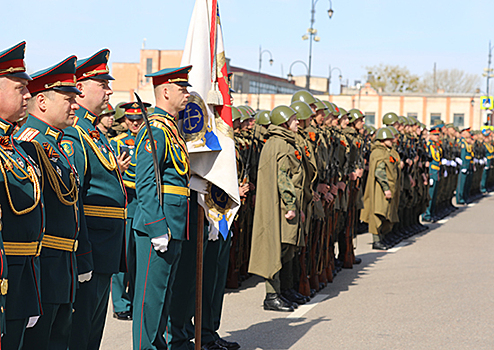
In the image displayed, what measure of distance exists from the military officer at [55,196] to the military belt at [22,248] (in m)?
0.34

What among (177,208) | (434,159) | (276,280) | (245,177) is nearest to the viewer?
(177,208)

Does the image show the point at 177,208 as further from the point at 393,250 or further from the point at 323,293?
the point at 393,250

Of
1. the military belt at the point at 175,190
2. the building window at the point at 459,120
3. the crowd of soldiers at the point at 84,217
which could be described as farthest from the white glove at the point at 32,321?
the building window at the point at 459,120

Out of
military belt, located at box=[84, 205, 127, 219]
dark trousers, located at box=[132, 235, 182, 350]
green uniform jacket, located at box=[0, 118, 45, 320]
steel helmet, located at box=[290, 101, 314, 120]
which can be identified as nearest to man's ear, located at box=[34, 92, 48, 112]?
green uniform jacket, located at box=[0, 118, 45, 320]

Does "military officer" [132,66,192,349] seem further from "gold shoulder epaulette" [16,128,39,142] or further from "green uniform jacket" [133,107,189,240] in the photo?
"gold shoulder epaulette" [16,128,39,142]

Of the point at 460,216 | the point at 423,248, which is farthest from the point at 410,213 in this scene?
the point at 460,216

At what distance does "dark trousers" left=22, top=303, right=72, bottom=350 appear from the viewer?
10.9 feet

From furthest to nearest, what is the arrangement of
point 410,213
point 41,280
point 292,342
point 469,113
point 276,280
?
point 469,113
point 410,213
point 276,280
point 292,342
point 41,280

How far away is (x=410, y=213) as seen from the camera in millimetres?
14727

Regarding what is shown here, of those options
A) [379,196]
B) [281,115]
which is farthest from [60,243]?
[379,196]

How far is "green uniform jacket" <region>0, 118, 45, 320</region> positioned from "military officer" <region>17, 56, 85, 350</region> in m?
0.29

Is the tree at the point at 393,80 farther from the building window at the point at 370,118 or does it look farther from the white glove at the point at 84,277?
the white glove at the point at 84,277

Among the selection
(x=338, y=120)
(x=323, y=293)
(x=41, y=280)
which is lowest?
(x=323, y=293)

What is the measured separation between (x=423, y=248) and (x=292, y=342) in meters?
6.98
